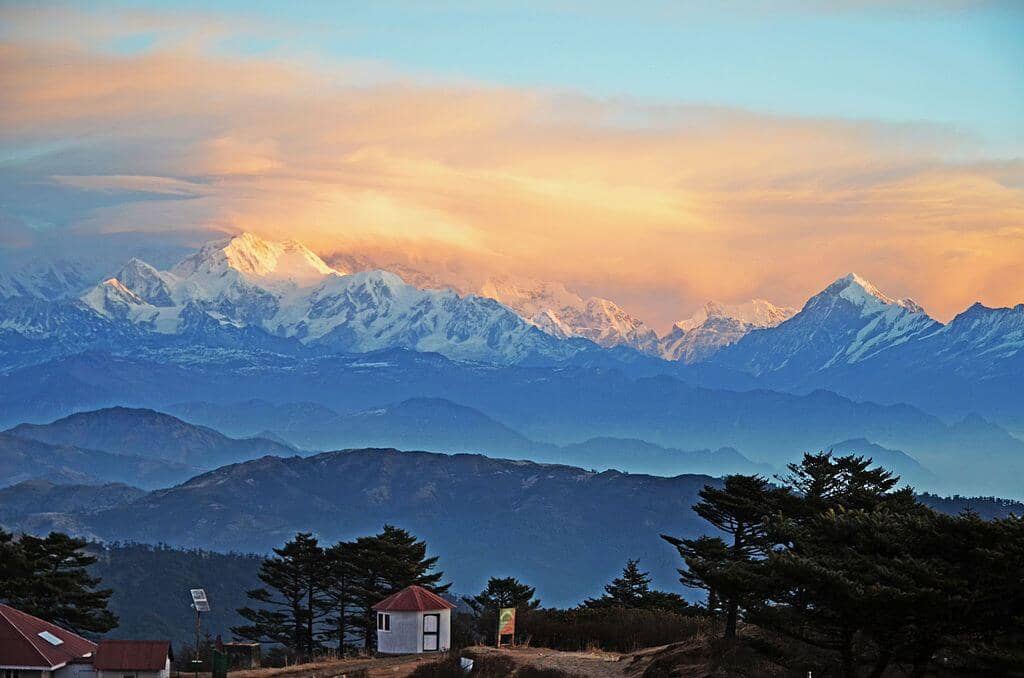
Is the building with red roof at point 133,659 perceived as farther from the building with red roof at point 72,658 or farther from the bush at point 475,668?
the bush at point 475,668

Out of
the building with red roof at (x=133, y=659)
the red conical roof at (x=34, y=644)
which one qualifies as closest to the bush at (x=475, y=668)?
the building with red roof at (x=133, y=659)

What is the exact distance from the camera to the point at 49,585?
71.6m

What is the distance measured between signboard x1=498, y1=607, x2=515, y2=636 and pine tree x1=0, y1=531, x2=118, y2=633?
28.4m

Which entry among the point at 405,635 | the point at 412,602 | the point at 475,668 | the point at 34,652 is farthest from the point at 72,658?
the point at 475,668

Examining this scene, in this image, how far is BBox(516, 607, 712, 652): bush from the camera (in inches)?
2117

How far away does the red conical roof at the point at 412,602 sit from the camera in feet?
192

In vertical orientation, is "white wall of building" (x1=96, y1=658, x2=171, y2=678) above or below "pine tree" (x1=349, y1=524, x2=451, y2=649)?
below

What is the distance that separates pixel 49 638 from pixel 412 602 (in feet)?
47.5

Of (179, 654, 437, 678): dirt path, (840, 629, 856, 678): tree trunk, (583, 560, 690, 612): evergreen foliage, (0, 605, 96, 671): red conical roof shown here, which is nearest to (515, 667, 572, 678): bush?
(179, 654, 437, 678): dirt path

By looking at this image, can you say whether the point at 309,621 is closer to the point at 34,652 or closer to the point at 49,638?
the point at 49,638

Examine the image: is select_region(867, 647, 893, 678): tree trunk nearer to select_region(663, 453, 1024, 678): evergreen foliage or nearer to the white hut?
select_region(663, 453, 1024, 678): evergreen foliage

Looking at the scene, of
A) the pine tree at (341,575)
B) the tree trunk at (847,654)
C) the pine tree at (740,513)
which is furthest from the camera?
the pine tree at (341,575)

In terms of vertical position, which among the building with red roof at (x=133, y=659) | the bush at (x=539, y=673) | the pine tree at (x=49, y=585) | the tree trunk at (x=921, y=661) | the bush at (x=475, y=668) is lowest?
the tree trunk at (x=921, y=661)

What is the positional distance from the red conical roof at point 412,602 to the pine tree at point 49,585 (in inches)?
815
